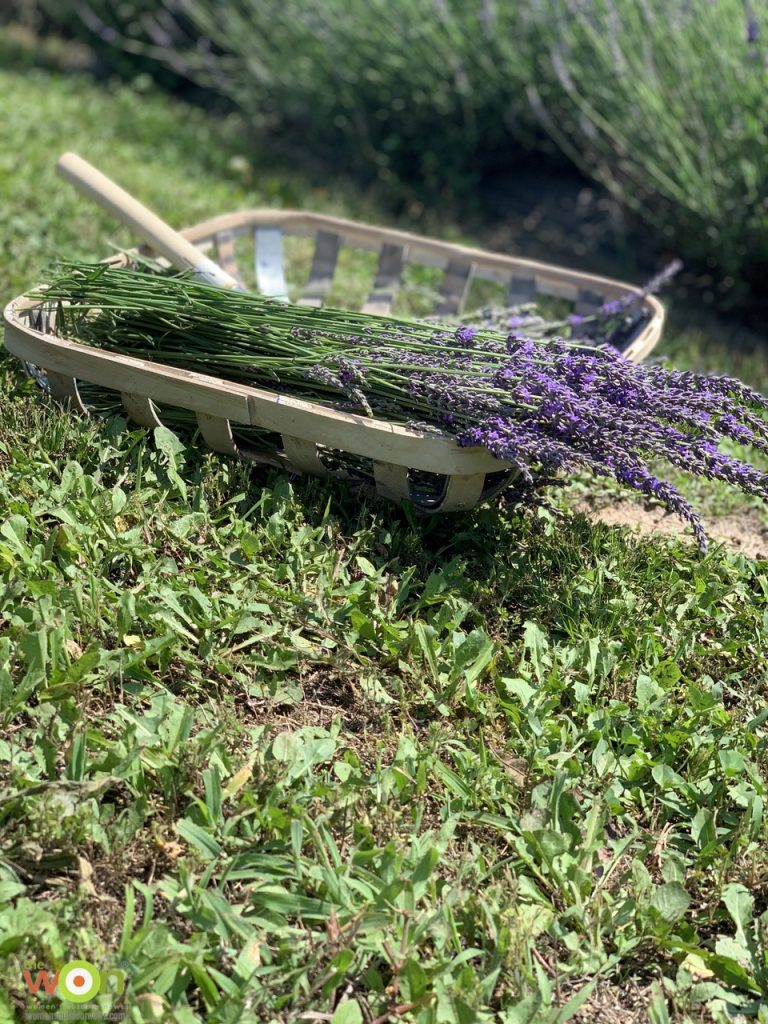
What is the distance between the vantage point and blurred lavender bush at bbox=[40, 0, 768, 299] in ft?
13.1

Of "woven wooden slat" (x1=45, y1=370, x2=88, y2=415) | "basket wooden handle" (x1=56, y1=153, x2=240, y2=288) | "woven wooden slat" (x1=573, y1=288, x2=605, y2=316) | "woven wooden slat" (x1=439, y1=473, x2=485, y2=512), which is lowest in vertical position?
"woven wooden slat" (x1=45, y1=370, x2=88, y2=415)

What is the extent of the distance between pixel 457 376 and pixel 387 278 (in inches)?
46.6

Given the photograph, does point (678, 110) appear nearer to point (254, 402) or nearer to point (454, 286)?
point (454, 286)

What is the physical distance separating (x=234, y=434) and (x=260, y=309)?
0.92 feet

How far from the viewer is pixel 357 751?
185 centimetres

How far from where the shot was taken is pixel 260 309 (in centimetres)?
228

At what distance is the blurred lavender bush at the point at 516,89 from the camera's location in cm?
400

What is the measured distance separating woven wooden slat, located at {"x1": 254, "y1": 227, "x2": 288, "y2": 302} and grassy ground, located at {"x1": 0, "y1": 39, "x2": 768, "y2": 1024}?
3.04 feet

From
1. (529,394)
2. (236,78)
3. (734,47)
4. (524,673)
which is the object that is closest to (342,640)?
(524,673)

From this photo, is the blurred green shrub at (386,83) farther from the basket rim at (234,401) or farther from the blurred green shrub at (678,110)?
the basket rim at (234,401)

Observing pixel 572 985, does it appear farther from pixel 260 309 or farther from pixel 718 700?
pixel 260 309

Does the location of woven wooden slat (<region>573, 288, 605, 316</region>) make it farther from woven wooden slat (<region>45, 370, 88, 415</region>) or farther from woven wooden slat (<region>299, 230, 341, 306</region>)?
woven wooden slat (<region>45, 370, 88, 415</region>)

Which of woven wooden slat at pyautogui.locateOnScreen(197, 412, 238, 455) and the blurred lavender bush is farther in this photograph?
the blurred lavender bush

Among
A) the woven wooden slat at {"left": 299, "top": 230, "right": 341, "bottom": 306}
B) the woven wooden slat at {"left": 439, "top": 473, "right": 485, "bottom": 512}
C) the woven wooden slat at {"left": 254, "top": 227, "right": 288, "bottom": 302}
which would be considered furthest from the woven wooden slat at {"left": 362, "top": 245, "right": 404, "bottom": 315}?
the woven wooden slat at {"left": 439, "top": 473, "right": 485, "bottom": 512}
